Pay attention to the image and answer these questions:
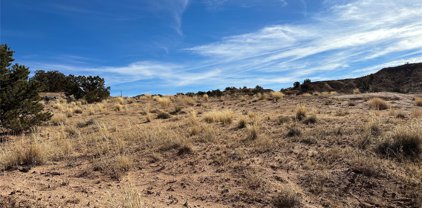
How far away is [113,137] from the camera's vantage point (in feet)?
31.3

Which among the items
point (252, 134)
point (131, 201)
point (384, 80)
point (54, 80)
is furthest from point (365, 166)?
point (384, 80)

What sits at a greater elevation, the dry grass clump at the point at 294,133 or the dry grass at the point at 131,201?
the dry grass clump at the point at 294,133

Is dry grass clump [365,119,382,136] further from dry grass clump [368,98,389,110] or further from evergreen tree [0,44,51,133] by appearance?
evergreen tree [0,44,51,133]

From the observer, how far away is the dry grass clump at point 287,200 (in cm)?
462

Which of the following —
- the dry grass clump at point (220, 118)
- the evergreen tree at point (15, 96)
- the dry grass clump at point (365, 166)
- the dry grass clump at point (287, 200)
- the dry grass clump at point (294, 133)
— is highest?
the evergreen tree at point (15, 96)

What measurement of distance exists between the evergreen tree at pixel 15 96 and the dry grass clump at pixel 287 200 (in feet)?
32.5

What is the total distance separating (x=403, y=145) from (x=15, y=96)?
39.8ft

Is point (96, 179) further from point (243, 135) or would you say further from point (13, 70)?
point (13, 70)

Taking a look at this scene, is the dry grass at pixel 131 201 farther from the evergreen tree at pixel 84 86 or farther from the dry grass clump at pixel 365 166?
the evergreen tree at pixel 84 86

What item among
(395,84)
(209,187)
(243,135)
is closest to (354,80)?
(395,84)

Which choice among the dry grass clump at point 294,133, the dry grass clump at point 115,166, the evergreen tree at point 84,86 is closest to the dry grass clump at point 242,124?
the dry grass clump at point 294,133

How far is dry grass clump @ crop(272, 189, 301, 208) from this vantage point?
462 centimetres

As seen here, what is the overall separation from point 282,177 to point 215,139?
3.28m

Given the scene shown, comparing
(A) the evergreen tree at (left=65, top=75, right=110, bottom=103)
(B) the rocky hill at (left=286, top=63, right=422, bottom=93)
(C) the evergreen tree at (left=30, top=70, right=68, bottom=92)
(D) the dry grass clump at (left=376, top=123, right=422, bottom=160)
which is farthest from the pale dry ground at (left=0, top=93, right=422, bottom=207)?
(B) the rocky hill at (left=286, top=63, right=422, bottom=93)
